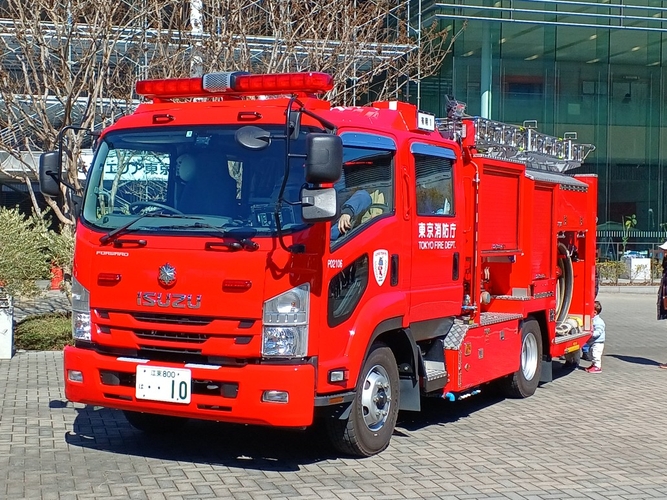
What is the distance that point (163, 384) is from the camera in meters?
6.79

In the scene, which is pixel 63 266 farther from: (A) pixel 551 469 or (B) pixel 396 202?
(A) pixel 551 469

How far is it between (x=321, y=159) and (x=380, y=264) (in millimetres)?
1281

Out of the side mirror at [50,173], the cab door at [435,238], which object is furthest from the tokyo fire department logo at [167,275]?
the cab door at [435,238]

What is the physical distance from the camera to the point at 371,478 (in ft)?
22.9

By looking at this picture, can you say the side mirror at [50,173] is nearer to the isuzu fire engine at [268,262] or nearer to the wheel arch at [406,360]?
the isuzu fire engine at [268,262]

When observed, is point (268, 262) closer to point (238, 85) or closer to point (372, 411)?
point (372, 411)

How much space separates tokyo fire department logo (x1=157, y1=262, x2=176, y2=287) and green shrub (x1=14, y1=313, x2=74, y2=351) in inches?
267

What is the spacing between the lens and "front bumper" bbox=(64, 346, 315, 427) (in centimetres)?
657

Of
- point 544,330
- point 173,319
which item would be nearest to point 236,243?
point 173,319

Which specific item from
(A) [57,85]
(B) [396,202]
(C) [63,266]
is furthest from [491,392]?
(A) [57,85]

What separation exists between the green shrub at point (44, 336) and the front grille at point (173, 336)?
6.55m

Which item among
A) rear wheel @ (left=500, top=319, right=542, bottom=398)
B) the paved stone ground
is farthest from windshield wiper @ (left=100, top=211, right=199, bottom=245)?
rear wheel @ (left=500, top=319, right=542, bottom=398)

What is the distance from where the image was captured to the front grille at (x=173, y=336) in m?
6.72

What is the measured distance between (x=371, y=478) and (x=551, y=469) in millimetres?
1432
